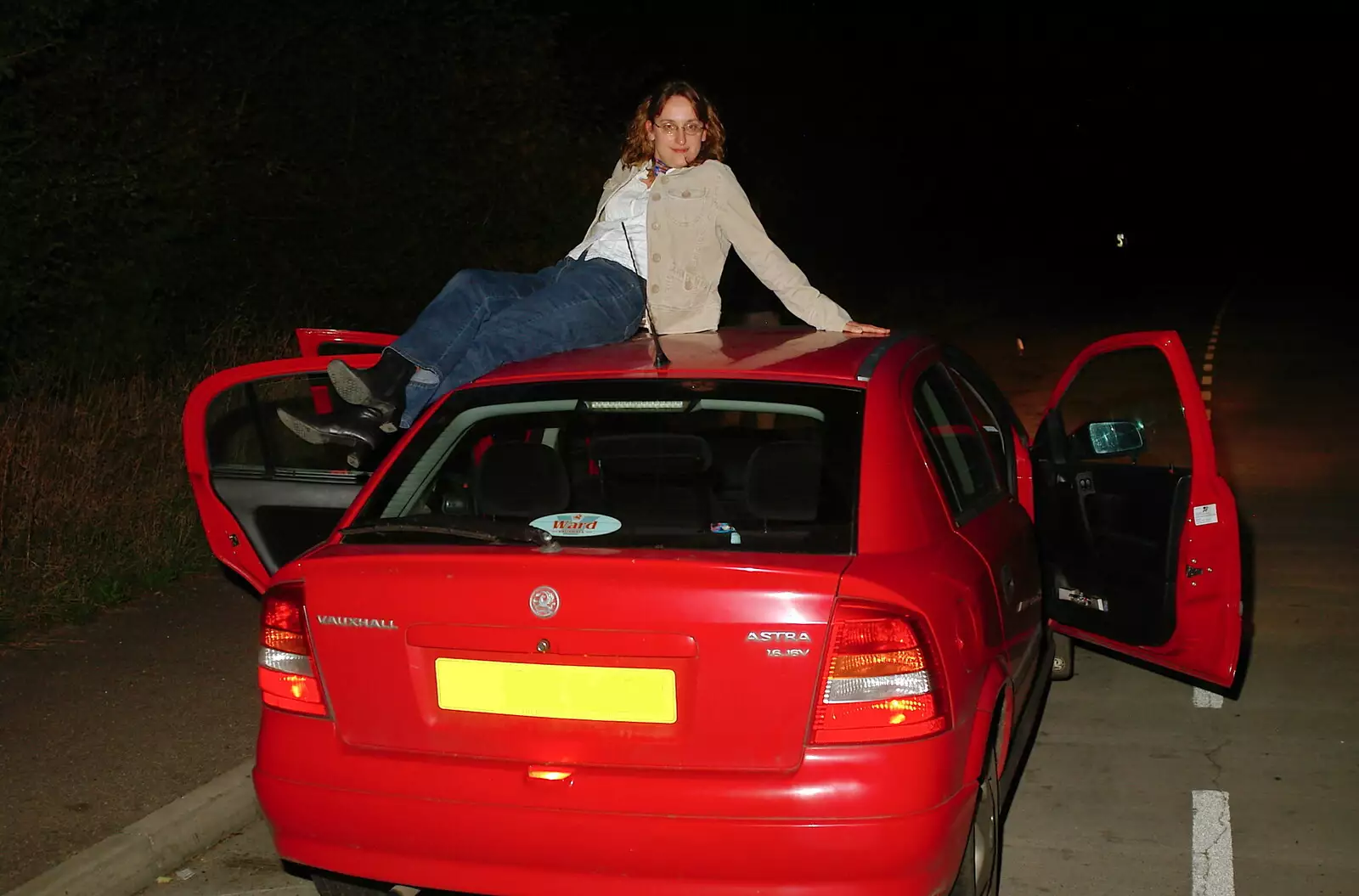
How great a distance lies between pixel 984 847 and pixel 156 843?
2605 mm

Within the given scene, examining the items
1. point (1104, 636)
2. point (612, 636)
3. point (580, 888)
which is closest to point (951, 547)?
point (612, 636)

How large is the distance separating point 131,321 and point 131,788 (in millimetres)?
6113

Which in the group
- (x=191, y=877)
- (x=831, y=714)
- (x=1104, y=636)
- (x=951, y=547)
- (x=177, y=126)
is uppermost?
(x=177, y=126)

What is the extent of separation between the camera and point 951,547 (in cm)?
369

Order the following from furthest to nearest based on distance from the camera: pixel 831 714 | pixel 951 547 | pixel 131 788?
pixel 131 788
pixel 951 547
pixel 831 714

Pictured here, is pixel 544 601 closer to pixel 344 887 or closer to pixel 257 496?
pixel 344 887

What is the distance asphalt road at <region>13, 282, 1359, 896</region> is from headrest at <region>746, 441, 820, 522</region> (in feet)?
5.18

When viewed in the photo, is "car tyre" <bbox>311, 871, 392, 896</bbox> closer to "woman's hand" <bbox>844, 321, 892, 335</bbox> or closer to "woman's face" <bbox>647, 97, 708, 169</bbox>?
"woman's hand" <bbox>844, 321, 892, 335</bbox>

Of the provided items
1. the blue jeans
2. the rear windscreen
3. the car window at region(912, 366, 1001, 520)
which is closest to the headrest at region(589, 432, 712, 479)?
the rear windscreen

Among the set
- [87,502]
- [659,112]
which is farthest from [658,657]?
[87,502]

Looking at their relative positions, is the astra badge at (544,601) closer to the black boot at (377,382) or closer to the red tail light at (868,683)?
the red tail light at (868,683)

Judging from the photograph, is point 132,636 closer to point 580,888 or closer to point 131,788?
point 131,788

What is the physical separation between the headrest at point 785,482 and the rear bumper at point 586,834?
0.65 meters

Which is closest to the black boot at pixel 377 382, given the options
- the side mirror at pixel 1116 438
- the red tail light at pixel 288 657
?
the red tail light at pixel 288 657
